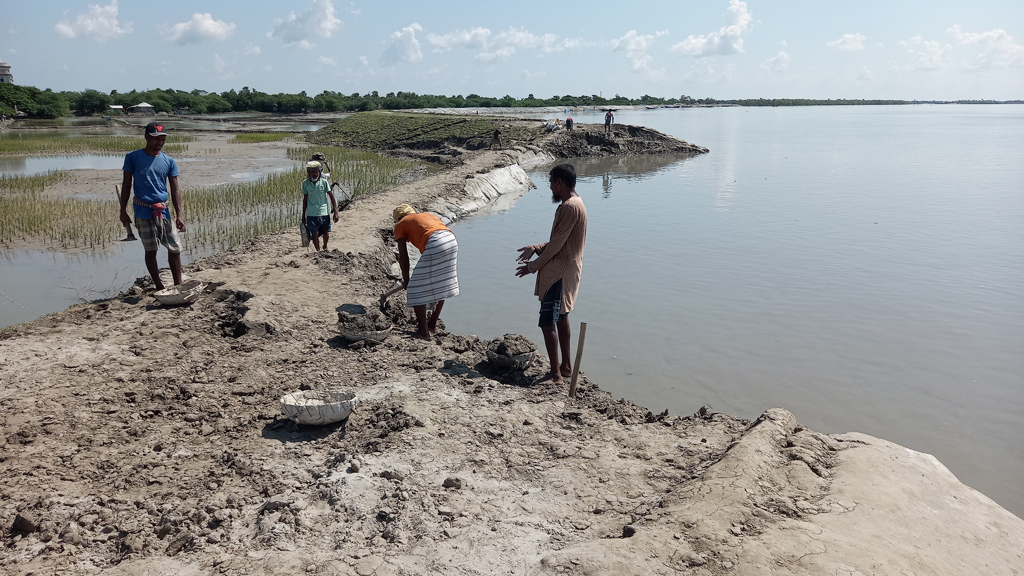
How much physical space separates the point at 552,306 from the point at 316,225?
Result: 4655 millimetres

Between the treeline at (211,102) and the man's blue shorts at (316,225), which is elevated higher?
the treeline at (211,102)

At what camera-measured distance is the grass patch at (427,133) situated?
2991 cm

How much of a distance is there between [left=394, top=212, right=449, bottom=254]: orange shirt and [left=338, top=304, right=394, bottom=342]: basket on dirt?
0.84 m

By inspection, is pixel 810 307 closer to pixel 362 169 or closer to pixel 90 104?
pixel 362 169

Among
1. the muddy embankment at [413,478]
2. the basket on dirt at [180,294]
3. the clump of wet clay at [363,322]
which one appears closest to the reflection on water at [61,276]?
the basket on dirt at [180,294]

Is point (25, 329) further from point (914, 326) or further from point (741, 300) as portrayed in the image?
point (914, 326)

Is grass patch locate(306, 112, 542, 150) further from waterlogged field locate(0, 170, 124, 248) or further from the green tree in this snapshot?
the green tree

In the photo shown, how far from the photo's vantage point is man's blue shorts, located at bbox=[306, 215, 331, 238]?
322 inches

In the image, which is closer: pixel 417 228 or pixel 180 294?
pixel 417 228

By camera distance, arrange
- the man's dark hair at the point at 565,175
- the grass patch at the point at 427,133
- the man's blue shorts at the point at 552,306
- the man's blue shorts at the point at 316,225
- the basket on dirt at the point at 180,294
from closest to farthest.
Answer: the man's dark hair at the point at 565,175
the man's blue shorts at the point at 552,306
the basket on dirt at the point at 180,294
the man's blue shorts at the point at 316,225
the grass patch at the point at 427,133

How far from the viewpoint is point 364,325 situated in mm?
5645

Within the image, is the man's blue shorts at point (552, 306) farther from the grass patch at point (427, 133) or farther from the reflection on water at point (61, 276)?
the grass patch at point (427, 133)

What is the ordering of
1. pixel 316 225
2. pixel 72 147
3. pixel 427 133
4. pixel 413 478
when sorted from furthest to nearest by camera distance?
pixel 427 133, pixel 72 147, pixel 316 225, pixel 413 478

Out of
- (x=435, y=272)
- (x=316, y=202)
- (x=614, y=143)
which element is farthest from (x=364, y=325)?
(x=614, y=143)
